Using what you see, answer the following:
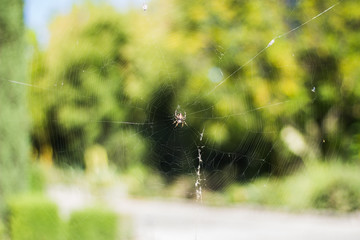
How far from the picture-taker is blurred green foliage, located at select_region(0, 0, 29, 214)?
4.79 metres

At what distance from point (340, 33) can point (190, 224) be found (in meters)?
5.07

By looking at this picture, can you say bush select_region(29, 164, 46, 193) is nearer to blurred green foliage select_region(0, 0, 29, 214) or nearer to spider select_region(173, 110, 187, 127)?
blurred green foliage select_region(0, 0, 29, 214)

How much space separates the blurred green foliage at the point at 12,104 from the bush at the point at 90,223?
34.8 inches

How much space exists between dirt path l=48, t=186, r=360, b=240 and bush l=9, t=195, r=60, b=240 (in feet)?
1.83

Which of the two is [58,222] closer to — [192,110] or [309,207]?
[192,110]

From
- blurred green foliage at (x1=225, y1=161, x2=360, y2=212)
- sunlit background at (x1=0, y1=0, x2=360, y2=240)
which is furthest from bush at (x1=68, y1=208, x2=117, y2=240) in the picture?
A: blurred green foliage at (x1=225, y1=161, x2=360, y2=212)

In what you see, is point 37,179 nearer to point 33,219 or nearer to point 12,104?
point 33,219

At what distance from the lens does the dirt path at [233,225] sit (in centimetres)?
615

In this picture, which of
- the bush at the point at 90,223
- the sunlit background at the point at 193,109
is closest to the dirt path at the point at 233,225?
the sunlit background at the point at 193,109

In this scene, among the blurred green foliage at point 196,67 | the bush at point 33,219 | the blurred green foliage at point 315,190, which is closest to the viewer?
the blurred green foliage at point 196,67

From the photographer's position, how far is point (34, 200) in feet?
15.8

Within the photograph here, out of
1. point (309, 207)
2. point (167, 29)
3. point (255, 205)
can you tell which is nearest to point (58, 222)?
point (167, 29)

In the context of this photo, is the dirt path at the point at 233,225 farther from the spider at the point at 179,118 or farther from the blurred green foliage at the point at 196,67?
the spider at the point at 179,118

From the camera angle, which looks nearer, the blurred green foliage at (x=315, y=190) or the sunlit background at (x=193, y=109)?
the sunlit background at (x=193, y=109)
